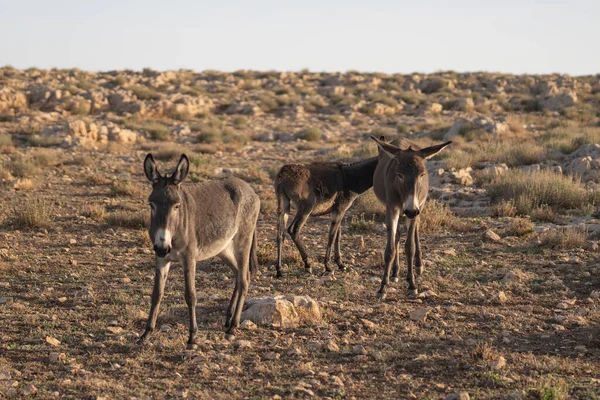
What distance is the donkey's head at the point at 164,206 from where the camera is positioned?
6016 millimetres

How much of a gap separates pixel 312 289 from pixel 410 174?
2.33 m

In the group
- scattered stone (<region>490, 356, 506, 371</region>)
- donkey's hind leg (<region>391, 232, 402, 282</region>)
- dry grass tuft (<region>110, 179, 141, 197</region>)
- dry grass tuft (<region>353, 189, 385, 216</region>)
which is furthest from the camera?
dry grass tuft (<region>110, 179, 141, 197</region>)

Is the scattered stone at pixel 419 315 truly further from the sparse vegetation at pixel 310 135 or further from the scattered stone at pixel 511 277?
the sparse vegetation at pixel 310 135

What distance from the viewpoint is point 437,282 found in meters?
9.48

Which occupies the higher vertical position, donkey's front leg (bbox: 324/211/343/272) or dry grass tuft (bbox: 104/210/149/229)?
donkey's front leg (bbox: 324/211/343/272)

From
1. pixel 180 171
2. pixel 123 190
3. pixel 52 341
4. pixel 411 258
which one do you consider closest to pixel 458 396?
pixel 180 171

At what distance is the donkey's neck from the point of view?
11.1 meters

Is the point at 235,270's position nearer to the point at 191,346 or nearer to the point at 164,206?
the point at 191,346

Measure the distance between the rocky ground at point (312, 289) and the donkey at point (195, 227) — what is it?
0.42m

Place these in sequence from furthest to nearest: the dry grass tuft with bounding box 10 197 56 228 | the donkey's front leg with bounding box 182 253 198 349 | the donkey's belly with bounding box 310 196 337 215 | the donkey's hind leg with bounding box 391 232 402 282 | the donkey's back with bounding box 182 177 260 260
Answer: the dry grass tuft with bounding box 10 197 56 228 < the donkey's belly with bounding box 310 196 337 215 < the donkey's hind leg with bounding box 391 232 402 282 < the donkey's back with bounding box 182 177 260 260 < the donkey's front leg with bounding box 182 253 198 349

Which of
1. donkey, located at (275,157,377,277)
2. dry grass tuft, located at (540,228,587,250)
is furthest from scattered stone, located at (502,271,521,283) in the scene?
donkey, located at (275,157,377,277)

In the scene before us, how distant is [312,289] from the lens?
922 centimetres

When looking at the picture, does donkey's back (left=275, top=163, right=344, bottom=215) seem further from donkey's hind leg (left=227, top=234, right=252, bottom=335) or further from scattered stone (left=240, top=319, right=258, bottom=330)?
scattered stone (left=240, top=319, right=258, bottom=330)

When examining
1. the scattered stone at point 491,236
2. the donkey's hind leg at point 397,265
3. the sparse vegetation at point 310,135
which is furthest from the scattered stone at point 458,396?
the sparse vegetation at point 310,135
